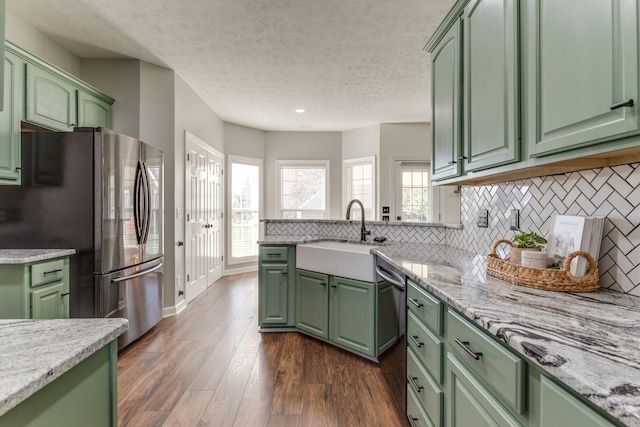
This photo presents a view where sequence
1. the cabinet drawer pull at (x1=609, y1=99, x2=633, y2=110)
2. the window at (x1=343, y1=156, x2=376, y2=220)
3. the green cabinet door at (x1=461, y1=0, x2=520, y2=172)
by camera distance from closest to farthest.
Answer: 1. the cabinet drawer pull at (x1=609, y1=99, x2=633, y2=110)
2. the green cabinet door at (x1=461, y1=0, x2=520, y2=172)
3. the window at (x1=343, y1=156, x2=376, y2=220)

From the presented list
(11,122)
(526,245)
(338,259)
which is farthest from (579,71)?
(11,122)

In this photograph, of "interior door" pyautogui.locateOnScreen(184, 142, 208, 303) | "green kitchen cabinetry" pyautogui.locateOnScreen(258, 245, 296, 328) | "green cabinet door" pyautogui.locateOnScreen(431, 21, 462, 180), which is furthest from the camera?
"interior door" pyautogui.locateOnScreen(184, 142, 208, 303)

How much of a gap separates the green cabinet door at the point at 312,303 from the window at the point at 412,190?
3.10 meters

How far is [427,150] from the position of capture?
5.29 meters

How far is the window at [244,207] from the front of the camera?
534cm

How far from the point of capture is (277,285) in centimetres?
281

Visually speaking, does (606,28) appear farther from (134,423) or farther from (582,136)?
(134,423)

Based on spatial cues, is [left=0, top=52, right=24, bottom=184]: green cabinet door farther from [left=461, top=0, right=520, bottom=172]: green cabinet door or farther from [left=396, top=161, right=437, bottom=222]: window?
[left=396, top=161, right=437, bottom=222]: window

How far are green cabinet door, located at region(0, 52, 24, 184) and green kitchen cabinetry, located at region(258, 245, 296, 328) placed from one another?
1828 mm

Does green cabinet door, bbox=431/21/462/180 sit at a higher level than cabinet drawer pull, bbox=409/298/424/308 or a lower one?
higher

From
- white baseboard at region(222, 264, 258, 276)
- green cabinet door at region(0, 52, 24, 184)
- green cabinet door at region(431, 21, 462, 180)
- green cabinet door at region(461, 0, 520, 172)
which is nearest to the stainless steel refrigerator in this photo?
green cabinet door at region(0, 52, 24, 184)

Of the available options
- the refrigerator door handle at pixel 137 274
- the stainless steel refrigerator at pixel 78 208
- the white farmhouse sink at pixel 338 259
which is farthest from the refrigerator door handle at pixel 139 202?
the white farmhouse sink at pixel 338 259

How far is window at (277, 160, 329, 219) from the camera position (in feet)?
19.1

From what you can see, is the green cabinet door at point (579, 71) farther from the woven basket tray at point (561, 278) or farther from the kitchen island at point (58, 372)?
the kitchen island at point (58, 372)
